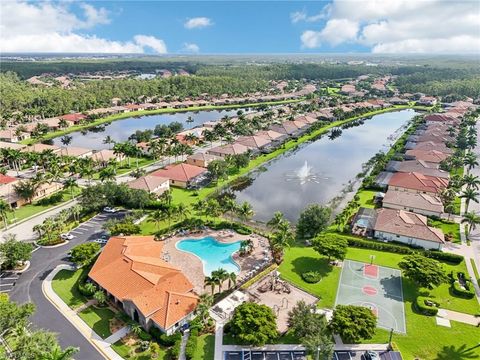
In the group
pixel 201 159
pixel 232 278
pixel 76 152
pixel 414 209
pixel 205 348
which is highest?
pixel 76 152

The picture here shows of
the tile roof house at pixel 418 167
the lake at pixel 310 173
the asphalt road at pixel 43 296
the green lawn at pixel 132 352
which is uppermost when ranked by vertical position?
the tile roof house at pixel 418 167

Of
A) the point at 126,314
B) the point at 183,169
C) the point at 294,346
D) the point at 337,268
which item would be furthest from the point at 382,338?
the point at 183,169

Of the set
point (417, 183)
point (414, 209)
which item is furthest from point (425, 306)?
point (417, 183)

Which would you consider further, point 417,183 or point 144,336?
point 417,183

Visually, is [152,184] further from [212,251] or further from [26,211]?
[212,251]

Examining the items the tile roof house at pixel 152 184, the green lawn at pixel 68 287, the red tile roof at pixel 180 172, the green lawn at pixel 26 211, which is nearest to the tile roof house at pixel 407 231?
the red tile roof at pixel 180 172

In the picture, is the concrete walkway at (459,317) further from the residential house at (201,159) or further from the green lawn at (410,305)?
the residential house at (201,159)

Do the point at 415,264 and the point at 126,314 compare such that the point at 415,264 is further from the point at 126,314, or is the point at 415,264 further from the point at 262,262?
the point at 126,314

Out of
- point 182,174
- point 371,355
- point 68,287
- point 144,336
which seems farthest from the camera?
point 182,174
